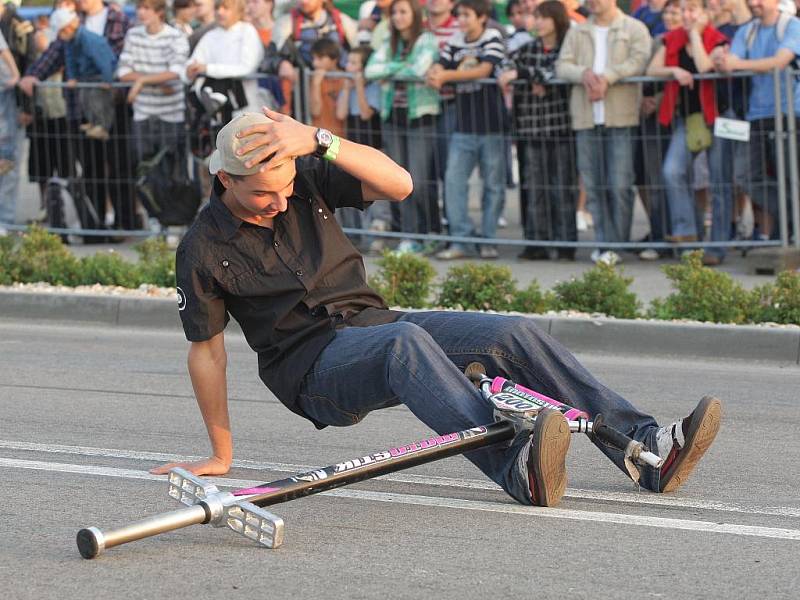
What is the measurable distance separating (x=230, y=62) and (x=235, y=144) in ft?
26.9

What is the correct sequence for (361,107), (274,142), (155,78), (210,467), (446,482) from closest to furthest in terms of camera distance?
(274,142)
(210,467)
(446,482)
(361,107)
(155,78)

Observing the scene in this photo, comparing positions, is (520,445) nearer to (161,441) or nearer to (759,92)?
(161,441)

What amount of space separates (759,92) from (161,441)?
6294mm

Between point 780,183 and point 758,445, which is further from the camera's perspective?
point 780,183

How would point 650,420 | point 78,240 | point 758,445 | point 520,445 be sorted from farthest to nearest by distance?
point 78,240 → point 758,445 → point 650,420 → point 520,445

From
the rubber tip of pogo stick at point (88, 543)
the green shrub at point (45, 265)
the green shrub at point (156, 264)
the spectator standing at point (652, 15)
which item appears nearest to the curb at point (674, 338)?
the green shrub at point (156, 264)

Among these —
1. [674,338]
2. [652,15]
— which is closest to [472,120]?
[652,15]

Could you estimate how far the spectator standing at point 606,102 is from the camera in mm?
11781

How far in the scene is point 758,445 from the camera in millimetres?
6617

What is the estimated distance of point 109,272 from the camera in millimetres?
11273

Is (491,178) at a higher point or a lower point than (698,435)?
higher

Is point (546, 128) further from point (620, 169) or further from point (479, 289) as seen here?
point (479, 289)

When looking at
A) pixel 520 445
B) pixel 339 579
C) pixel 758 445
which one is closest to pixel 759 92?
pixel 758 445

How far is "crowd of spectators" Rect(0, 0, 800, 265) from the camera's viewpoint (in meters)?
11.7
